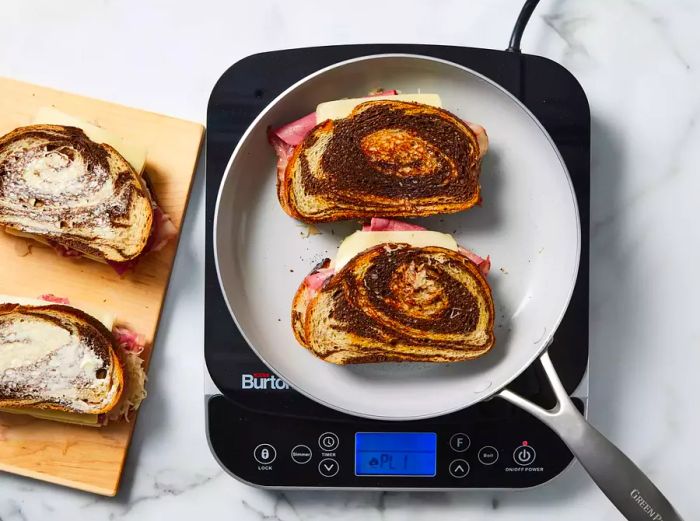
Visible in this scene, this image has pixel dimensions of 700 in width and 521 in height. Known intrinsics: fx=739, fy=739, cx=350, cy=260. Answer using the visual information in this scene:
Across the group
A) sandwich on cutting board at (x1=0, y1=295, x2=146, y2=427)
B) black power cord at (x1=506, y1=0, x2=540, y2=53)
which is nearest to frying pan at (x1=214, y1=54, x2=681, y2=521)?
black power cord at (x1=506, y1=0, x2=540, y2=53)

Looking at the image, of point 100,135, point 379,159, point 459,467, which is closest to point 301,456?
point 459,467

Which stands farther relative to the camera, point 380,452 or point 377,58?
point 380,452

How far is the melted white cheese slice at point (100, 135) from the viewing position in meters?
1.15

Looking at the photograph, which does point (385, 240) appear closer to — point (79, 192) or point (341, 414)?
point (341, 414)

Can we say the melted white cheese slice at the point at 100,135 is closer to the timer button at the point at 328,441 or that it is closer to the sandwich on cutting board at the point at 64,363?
the sandwich on cutting board at the point at 64,363

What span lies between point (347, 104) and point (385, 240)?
20 cm

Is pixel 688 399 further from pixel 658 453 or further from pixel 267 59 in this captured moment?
pixel 267 59

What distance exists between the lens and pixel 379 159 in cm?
107

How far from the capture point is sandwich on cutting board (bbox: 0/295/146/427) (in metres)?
1.15

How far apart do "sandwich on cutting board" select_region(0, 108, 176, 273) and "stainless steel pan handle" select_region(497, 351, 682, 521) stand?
61 centimetres

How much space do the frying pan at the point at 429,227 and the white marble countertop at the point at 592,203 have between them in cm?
15

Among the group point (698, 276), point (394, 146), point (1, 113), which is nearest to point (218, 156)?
point (394, 146)

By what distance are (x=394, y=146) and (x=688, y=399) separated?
646 millimetres

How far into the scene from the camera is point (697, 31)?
1.20 m
